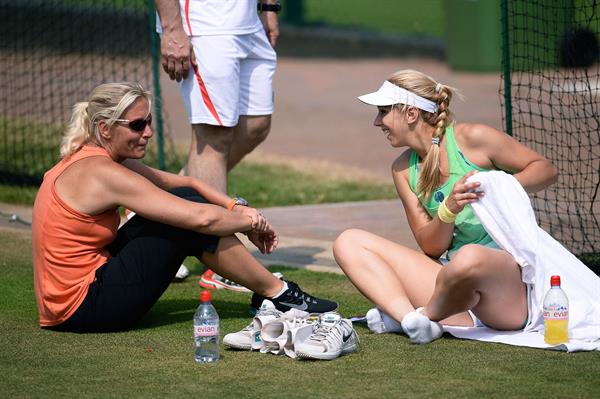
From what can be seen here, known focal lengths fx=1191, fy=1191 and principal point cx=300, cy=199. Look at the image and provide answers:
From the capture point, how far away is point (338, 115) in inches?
584

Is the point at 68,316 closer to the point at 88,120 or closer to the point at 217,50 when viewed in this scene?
the point at 88,120

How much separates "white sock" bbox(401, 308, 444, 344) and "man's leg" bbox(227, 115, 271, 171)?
2051mm

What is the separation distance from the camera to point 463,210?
5.55m

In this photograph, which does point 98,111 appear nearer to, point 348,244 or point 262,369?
point 348,244

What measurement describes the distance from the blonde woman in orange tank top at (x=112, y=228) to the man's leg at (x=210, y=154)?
1.04m

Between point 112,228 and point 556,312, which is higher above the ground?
point 112,228

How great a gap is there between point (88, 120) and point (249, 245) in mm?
2515

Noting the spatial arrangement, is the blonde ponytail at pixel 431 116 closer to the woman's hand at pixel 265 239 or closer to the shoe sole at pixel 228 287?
the woman's hand at pixel 265 239

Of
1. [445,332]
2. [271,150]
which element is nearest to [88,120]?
[445,332]

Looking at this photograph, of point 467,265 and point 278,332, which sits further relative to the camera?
point 278,332

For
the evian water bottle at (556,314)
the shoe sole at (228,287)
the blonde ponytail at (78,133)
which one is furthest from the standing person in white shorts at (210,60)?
the evian water bottle at (556,314)

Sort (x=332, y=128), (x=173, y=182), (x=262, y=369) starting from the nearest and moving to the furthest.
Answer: (x=262, y=369), (x=173, y=182), (x=332, y=128)

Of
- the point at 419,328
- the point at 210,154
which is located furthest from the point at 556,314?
the point at 210,154

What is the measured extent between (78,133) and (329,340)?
1.56 meters
